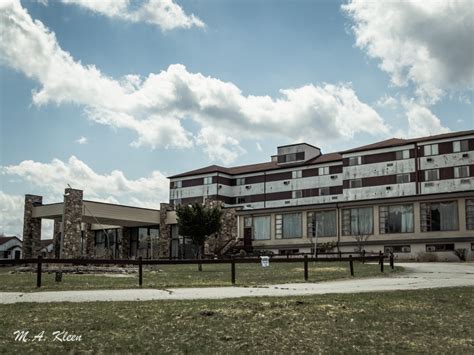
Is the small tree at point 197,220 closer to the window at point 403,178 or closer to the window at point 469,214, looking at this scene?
the window at point 469,214

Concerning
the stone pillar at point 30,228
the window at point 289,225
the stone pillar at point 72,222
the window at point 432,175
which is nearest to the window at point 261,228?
the window at point 289,225

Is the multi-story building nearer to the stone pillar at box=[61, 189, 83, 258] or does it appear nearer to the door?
the door

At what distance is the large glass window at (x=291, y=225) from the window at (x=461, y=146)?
19.8 m

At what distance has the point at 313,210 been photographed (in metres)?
53.8

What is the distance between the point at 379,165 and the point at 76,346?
6045 centimetres

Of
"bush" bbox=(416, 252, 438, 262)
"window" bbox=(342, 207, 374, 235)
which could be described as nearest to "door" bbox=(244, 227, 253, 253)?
"window" bbox=(342, 207, 374, 235)

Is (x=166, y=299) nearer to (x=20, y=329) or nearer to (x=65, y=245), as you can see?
(x=20, y=329)

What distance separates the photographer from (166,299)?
13.7 metres

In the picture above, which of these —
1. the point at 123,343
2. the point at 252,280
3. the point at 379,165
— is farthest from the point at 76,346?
the point at 379,165

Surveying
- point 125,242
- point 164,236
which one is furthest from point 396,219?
point 125,242

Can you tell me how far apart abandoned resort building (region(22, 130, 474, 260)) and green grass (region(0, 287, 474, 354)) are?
35.8 m

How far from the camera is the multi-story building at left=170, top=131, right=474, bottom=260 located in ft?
154

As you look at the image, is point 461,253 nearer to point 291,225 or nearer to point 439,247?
point 439,247

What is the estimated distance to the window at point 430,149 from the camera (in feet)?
204
